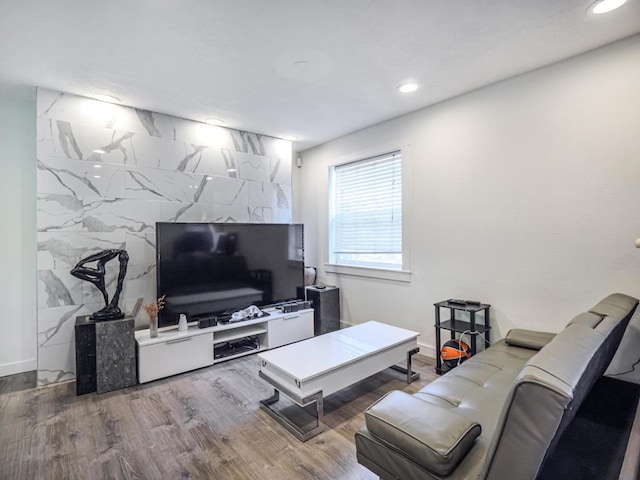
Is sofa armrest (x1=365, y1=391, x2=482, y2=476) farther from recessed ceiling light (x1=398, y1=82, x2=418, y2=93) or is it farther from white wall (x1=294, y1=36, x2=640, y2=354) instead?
recessed ceiling light (x1=398, y1=82, x2=418, y2=93)

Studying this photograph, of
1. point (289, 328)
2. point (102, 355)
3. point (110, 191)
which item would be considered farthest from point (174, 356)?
point (110, 191)

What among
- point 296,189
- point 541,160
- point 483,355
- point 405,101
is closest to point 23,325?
point 296,189

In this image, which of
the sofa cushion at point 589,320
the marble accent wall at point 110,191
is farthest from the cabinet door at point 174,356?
the sofa cushion at point 589,320

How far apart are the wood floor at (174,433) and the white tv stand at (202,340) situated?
157 mm

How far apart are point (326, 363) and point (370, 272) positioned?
1.85 metres

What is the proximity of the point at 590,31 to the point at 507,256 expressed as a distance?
5.51 feet

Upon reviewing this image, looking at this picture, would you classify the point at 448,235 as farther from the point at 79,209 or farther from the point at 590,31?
the point at 79,209

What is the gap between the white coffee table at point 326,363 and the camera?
7.07ft

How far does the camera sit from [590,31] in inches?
84.4

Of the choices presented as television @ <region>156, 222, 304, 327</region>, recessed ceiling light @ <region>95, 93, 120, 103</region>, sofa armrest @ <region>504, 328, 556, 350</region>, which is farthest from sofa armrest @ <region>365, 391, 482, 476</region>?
recessed ceiling light @ <region>95, 93, 120, 103</region>

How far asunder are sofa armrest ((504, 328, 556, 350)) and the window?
143cm

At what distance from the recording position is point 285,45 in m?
2.24

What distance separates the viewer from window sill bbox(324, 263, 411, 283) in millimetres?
3633

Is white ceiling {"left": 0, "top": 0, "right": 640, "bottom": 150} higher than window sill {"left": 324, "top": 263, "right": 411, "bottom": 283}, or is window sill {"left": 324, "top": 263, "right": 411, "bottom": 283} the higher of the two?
white ceiling {"left": 0, "top": 0, "right": 640, "bottom": 150}
